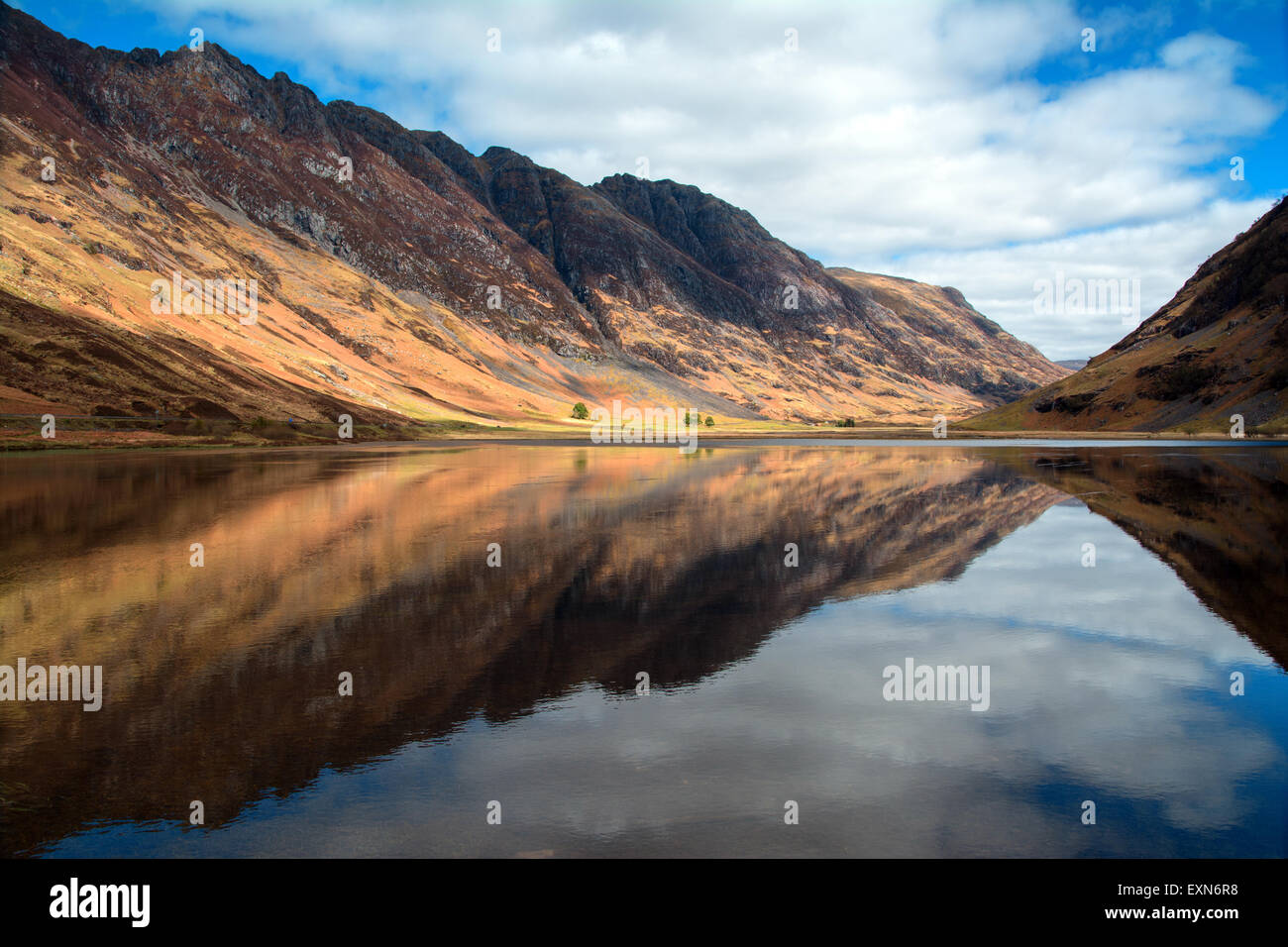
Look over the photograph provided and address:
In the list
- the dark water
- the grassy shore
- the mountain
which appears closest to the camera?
the dark water

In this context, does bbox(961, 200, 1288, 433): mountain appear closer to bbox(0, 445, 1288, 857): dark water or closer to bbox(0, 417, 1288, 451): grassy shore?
Answer: bbox(0, 417, 1288, 451): grassy shore

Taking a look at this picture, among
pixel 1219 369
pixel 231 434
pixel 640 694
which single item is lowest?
pixel 640 694

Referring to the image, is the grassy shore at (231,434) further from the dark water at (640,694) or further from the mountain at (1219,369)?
the dark water at (640,694)

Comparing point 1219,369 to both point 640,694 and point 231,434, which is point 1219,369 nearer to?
point 231,434

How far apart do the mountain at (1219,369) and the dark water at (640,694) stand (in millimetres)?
142659

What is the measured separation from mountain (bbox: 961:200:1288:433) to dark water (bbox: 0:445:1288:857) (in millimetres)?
142659

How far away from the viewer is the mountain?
5842 inches

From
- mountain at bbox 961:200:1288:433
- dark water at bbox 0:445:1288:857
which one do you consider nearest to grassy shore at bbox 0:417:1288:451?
mountain at bbox 961:200:1288:433

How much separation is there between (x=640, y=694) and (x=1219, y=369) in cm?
19183

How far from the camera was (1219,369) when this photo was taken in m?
163

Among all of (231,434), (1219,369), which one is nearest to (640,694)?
(231,434)

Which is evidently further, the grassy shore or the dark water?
the grassy shore
